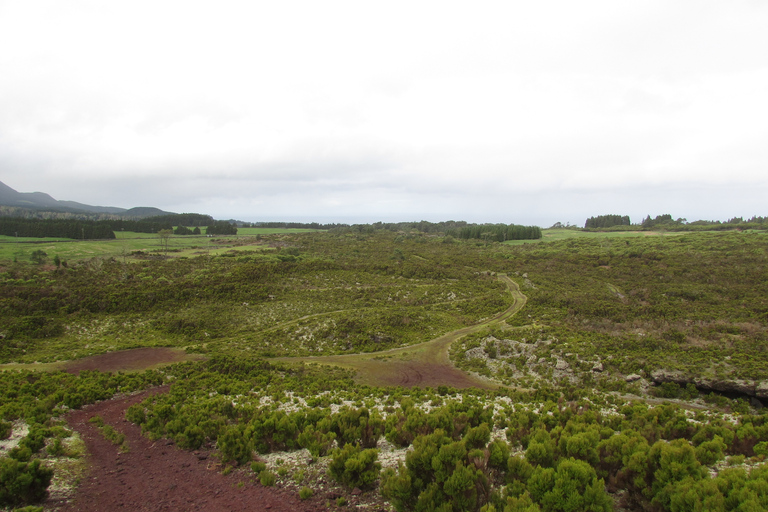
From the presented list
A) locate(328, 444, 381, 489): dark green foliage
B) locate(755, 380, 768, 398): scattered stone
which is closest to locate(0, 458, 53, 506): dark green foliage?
locate(328, 444, 381, 489): dark green foliage

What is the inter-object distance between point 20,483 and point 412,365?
1951 cm

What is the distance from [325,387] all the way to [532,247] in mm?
82777

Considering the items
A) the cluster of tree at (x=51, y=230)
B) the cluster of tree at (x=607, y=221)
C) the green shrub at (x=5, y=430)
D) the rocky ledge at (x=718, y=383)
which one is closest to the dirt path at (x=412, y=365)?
the rocky ledge at (x=718, y=383)

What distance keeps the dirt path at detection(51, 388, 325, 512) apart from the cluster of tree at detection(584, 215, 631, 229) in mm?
169277

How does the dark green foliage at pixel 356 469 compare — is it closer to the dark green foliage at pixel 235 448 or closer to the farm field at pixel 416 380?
the farm field at pixel 416 380

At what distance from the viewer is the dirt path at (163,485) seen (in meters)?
8.34

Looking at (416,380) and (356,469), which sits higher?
(356,469)

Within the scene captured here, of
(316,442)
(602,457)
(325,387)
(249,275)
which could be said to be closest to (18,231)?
(249,275)

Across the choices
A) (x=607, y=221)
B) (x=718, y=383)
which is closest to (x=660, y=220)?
(x=607, y=221)

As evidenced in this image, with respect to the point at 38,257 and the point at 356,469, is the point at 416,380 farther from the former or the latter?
the point at 38,257

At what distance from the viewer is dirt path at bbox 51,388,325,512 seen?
328 inches

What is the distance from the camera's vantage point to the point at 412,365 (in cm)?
2389

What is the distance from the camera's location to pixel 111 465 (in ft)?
34.0

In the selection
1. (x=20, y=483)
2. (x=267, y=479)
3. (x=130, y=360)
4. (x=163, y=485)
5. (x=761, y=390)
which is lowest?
(x=130, y=360)
